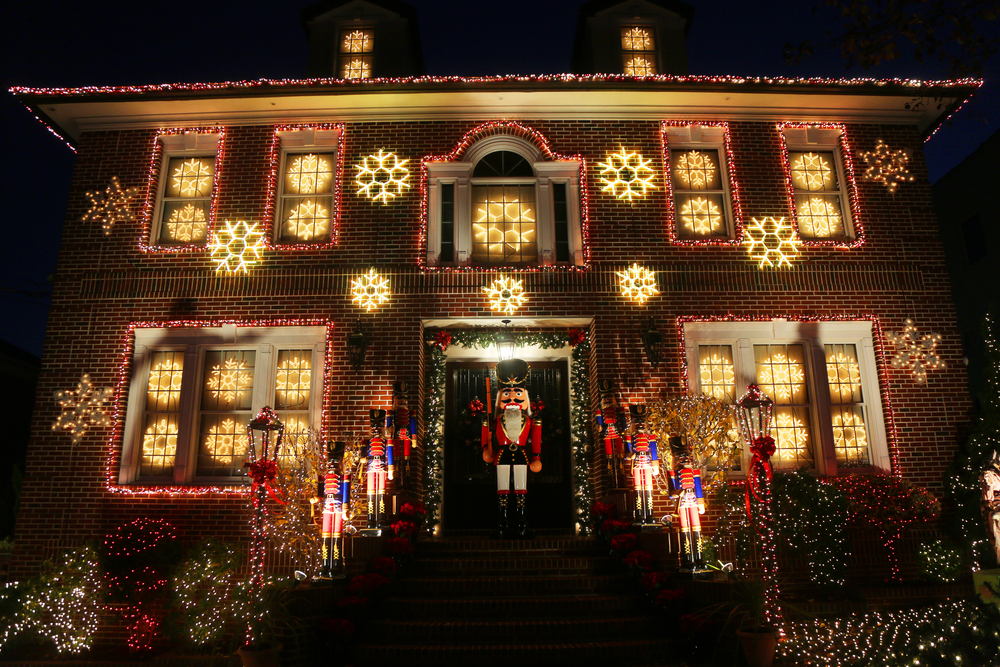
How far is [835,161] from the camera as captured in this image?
11336 millimetres

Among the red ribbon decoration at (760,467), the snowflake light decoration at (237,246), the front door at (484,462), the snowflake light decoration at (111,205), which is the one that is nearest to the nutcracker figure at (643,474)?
the red ribbon decoration at (760,467)

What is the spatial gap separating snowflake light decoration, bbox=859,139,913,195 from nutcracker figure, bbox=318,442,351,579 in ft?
32.1

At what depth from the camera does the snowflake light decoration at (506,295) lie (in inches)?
407

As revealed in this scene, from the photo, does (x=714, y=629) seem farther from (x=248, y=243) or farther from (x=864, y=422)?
(x=248, y=243)

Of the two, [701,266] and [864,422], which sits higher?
[701,266]

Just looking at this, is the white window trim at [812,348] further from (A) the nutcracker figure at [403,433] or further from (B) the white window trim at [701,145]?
(A) the nutcracker figure at [403,433]

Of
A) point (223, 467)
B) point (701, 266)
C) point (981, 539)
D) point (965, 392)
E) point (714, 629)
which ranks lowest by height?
point (714, 629)

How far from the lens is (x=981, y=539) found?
9.10 m

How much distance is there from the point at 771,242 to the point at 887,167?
2584 millimetres

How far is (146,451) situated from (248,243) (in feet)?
11.9

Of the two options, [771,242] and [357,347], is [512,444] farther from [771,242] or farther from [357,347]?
[771,242]

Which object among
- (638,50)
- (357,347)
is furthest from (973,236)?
(357,347)

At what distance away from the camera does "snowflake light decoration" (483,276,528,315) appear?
1033 centimetres

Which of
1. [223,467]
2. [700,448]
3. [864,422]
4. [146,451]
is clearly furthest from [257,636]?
[864,422]
